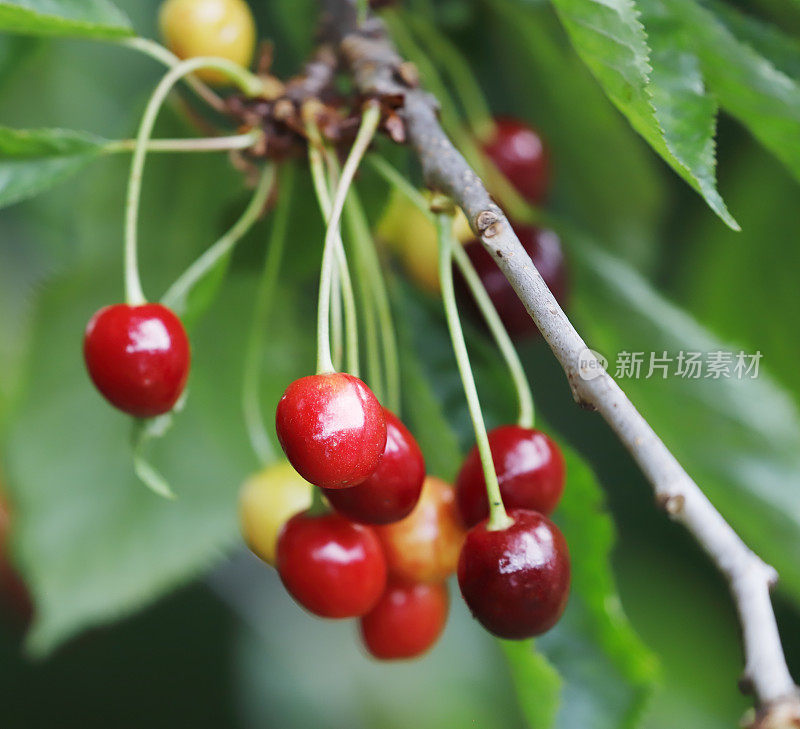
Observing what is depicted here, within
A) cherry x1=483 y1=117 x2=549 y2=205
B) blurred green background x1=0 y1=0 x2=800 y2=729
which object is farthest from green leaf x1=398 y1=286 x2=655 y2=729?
cherry x1=483 y1=117 x2=549 y2=205

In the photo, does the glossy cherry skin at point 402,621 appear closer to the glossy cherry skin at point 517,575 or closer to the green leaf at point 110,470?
the glossy cherry skin at point 517,575

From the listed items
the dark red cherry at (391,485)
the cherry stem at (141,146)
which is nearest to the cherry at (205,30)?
the cherry stem at (141,146)

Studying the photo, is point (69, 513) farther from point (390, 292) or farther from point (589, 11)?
point (589, 11)

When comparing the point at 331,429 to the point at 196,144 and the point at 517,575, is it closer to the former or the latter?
the point at 517,575

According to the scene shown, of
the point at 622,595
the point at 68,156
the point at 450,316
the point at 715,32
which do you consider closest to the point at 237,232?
the point at 68,156

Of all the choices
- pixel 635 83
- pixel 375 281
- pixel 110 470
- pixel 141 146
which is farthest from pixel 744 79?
pixel 110 470

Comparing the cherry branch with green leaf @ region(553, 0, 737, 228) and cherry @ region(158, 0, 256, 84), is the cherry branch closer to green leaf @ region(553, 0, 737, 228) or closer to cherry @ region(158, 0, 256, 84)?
green leaf @ region(553, 0, 737, 228)
